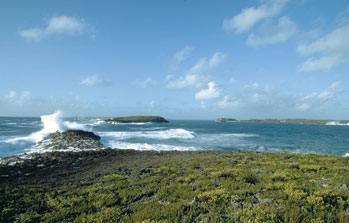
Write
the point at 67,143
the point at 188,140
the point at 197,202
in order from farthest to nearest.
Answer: the point at 188,140
the point at 67,143
the point at 197,202

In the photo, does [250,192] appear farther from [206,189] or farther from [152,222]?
[152,222]

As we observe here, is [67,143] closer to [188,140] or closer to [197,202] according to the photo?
[188,140]

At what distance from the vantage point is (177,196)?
8094mm

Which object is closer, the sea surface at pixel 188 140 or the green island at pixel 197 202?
the green island at pixel 197 202

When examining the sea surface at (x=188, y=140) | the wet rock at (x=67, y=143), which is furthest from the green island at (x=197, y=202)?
the sea surface at (x=188, y=140)

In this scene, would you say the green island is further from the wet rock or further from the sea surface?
the sea surface

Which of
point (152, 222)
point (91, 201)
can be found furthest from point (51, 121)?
point (152, 222)

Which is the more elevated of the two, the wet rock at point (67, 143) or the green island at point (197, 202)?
the green island at point (197, 202)

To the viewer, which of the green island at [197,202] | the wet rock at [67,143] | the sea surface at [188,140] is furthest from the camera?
the sea surface at [188,140]

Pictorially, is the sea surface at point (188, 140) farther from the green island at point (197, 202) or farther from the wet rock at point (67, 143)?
the green island at point (197, 202)

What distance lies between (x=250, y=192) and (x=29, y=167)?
70.3 feet

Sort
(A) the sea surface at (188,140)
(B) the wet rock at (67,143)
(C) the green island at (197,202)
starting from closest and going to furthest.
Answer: (C) the green island at (197,202) → (B) the wet rock at (67,143) → (A) the sea surface at (188,140)

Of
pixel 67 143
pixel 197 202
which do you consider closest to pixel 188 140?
pixel 67 143

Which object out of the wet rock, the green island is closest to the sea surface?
the wet rock
